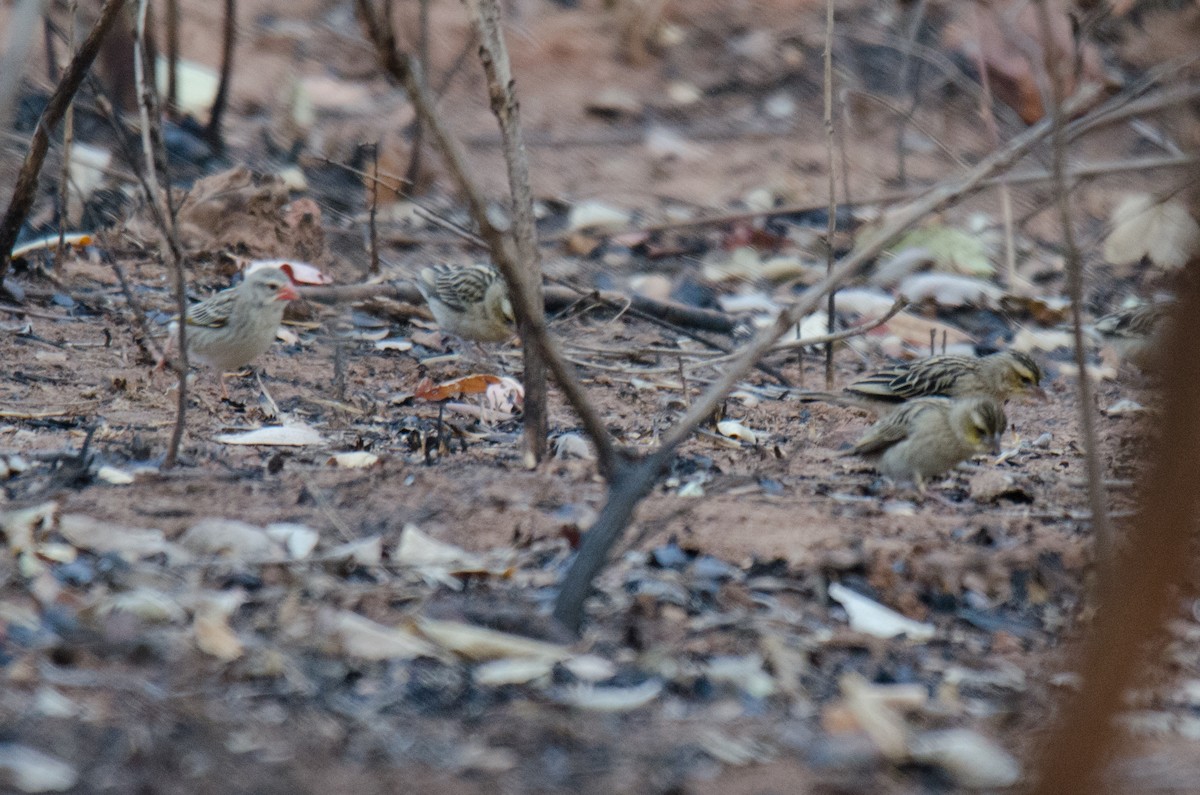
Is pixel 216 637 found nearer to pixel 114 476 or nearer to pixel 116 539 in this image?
pixel 116 539

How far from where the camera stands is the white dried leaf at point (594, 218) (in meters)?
10.7

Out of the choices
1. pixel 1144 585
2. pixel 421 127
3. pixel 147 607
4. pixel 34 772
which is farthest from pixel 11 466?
pixel 421 127

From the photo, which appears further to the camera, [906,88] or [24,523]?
[906,88]

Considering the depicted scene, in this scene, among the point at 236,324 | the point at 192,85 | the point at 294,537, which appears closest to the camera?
the point at 294,537

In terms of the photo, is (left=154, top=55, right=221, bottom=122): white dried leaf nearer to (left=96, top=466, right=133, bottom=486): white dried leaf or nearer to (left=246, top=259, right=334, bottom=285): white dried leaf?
(left=246, top=259, right=334, bottom=285): white dried leaf

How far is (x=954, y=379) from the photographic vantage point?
655 centimetres

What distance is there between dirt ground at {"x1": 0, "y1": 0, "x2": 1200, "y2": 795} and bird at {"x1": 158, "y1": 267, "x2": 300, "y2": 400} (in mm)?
182

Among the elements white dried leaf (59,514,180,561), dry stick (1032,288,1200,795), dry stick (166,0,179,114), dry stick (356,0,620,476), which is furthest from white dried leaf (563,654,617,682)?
dry stick (166,0,179,114)

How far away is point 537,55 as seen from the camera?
14.0 metres

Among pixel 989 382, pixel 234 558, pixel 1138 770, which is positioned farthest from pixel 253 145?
pixel 1138 770

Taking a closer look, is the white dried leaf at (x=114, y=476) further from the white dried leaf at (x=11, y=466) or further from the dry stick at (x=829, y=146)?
the dry stick at (x=829, y=146)

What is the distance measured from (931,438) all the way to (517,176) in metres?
1.99

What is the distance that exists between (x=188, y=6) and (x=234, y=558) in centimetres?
1083

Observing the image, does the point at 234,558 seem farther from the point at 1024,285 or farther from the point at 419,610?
the point at 1024,285
